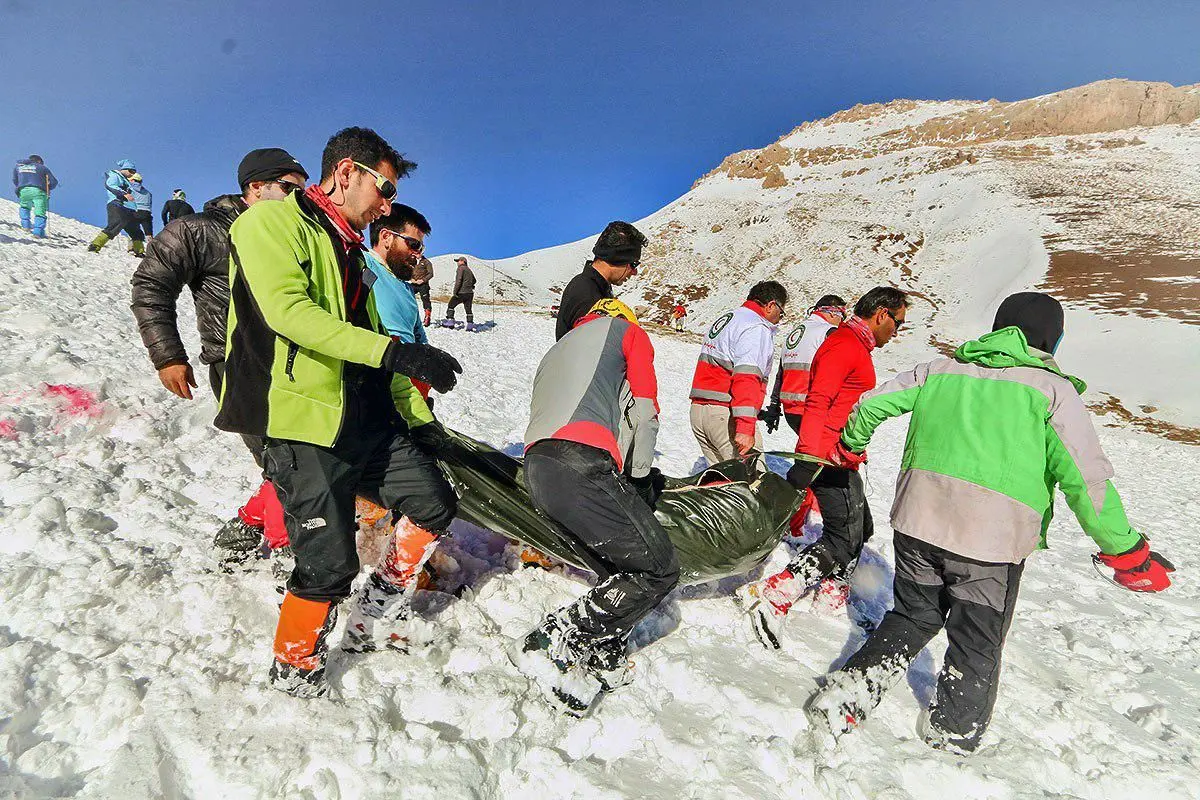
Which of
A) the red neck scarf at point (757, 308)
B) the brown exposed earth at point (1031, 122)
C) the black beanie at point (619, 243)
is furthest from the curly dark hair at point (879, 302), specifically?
the brown exposed earth at point (1031, 122)

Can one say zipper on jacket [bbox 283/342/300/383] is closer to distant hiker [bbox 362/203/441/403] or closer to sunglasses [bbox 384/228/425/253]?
distant hiker [bbox 362/203/441/403]

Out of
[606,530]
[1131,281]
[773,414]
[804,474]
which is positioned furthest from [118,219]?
[1131,281]

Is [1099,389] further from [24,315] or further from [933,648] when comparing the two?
[24,315]

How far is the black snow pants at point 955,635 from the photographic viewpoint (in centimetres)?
223

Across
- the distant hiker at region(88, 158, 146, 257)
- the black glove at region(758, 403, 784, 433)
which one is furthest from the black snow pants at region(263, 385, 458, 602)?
the distant hiker at region(88, 158, 146, 257)

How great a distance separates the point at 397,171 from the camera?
232cm

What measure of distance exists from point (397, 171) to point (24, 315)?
4788 millimetres

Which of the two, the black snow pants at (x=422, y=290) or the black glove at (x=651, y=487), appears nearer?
the black glove at (x=651, y=487)

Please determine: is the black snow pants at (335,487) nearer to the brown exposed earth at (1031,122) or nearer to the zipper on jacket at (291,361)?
the zipper on jacket at (291,361)

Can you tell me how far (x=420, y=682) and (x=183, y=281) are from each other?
2.24 meters

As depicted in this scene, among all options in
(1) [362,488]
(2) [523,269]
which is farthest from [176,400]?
(2) [523,269]

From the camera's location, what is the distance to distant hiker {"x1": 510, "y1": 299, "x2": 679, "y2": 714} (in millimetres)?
2221

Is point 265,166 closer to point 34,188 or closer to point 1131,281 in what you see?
point 34,188

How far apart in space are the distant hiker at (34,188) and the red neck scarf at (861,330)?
13.9 meters
